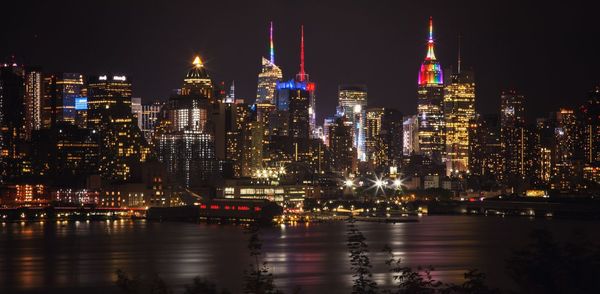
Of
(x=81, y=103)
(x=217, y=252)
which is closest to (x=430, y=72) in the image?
(x=81, y=103)

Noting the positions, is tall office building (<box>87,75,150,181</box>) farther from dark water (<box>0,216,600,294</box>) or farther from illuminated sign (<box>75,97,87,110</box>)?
dark water (<box>0,216,600,294</box>)

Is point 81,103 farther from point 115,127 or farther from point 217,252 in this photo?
point 217,252

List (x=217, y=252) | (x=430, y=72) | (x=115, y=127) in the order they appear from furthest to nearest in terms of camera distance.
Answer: (x=430, y=72)
(x=115, y=127)
(x=217, y=252)

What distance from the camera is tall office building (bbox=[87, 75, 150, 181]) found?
122m

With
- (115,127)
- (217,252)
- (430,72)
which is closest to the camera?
(217,252)

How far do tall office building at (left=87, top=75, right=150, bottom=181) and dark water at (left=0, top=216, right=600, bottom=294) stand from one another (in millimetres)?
37847

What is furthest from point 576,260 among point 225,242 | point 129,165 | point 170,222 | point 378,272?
point 129,165

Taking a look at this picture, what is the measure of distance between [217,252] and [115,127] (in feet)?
231

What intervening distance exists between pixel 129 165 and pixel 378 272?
79792 millimetres

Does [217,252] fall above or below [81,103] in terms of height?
below

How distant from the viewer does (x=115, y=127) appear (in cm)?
12438

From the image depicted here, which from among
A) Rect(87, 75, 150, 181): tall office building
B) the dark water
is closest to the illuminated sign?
Rect(87, 75, 150, 181): tall office building

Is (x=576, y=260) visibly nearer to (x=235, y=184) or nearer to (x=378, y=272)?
(x=378, y=272)

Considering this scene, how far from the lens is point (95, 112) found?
414 feet
